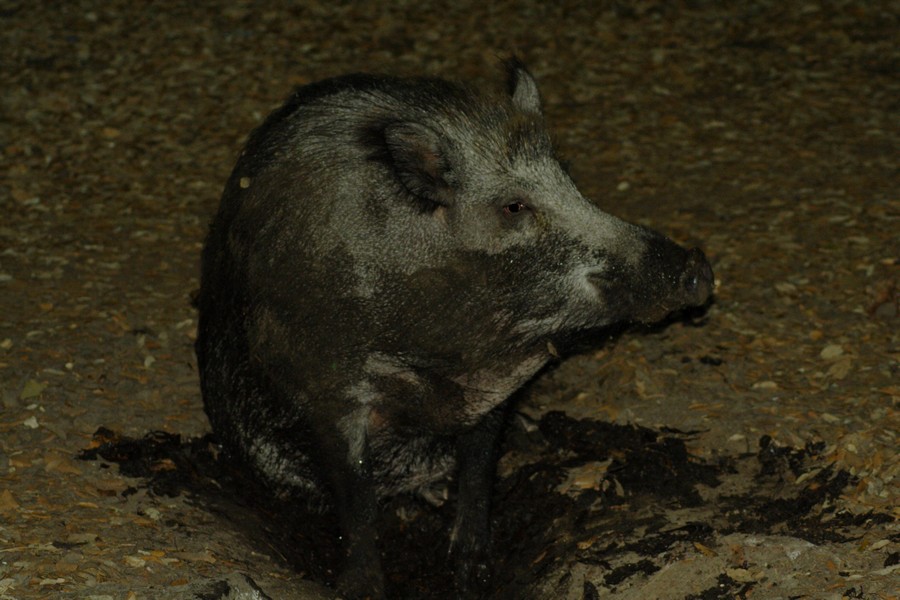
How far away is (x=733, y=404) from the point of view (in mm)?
5840

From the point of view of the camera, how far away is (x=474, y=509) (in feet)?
18.0

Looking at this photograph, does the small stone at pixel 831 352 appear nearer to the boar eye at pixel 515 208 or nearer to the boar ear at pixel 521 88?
the boar ear at pixel 521 88

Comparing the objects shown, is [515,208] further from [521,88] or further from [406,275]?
[521,88]

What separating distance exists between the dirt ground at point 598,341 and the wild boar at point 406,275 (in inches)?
21.0

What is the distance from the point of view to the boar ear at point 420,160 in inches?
178

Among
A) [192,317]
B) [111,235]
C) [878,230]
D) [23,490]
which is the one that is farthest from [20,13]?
[878,230]

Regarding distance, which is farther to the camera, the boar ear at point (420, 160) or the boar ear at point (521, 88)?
the boar ear at point (521, 88)

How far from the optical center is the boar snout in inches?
179

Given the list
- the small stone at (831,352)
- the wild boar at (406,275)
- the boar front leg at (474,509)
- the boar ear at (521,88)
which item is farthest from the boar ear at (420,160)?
the small stone at (831,352)

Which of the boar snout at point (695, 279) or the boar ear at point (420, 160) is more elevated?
the boar ear at point (420, 160)

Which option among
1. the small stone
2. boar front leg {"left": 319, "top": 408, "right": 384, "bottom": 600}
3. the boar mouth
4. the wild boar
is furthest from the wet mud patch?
the boar mouth

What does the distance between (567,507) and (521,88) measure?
1.90 m

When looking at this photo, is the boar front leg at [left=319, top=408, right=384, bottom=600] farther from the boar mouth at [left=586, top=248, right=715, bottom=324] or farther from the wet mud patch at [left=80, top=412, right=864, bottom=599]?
the boar mouth at [left=586, top=248, right=715, bottom=324]

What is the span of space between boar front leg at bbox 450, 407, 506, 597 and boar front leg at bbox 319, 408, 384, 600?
0.43 metres
